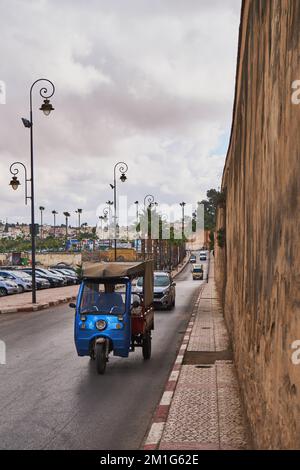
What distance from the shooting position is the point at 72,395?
10133 mm

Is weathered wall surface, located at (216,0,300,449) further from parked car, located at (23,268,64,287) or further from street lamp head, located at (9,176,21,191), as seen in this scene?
parked car, located at (23,268,64,287)

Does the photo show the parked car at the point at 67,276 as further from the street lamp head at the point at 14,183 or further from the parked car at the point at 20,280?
the street lamp head at the point at 14,183

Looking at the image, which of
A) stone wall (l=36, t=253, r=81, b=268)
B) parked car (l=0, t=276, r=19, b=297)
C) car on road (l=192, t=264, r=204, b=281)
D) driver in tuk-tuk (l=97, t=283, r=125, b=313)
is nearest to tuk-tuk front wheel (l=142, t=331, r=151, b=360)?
driver in tuk-tuk (l=97, t=283, r=125, b=313)

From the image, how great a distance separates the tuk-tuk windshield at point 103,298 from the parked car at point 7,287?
2437cm

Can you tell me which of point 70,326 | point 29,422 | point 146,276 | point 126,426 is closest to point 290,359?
point 126,426

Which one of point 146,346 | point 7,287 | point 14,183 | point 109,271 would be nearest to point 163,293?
point 14,183

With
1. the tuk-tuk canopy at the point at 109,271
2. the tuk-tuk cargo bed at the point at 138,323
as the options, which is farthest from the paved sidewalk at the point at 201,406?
the tuk-tuk canopy at the point at 109,271

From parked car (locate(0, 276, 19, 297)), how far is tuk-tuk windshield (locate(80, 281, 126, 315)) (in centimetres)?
2437

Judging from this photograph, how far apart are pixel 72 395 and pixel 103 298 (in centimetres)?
292

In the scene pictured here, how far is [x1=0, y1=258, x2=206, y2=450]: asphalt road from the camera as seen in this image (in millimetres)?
7742

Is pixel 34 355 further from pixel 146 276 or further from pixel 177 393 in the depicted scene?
pixel 177 393

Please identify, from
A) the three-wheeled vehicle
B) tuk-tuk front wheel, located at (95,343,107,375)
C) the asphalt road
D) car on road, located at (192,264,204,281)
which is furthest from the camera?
car on road, located at (192,264,204,281)

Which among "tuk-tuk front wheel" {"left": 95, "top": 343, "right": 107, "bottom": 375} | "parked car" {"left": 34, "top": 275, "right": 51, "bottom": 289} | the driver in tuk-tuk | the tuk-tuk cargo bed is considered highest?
the driver in tuk-tuk
